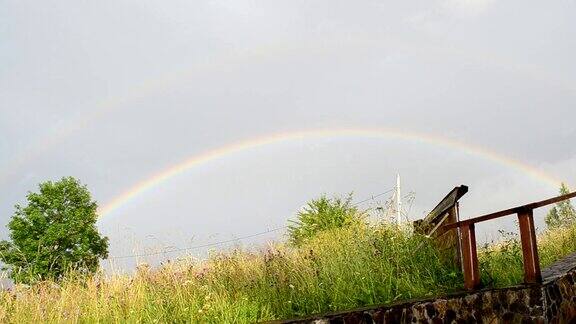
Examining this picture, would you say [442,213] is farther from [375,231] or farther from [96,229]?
[96,229]

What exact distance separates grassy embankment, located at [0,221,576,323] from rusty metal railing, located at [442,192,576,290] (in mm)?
595

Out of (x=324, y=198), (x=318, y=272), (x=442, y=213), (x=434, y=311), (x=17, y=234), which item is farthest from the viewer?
(x=17, y=234)

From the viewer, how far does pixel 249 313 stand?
7.31 m

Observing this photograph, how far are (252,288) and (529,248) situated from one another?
3.77 m

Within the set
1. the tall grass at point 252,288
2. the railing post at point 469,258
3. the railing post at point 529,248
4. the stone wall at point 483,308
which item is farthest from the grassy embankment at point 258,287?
the railing post at point 529,248

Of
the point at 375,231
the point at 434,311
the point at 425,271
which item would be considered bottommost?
the point at 434,311

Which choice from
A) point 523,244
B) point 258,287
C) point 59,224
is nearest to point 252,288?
point 258,287

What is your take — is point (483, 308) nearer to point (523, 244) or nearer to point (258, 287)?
point (523, 244)

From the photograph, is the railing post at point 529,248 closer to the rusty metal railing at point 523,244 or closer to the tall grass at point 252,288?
the rusty metal railing at point 523,244

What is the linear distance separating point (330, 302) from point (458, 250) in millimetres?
2064

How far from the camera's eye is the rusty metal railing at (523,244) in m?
7.41

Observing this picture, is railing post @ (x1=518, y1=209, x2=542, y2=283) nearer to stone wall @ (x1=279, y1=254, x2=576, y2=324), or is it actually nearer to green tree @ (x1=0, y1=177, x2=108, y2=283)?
stone wall @ (x1=279, y1=254, x2=576, y2=324)

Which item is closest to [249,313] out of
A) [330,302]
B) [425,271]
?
[330,302]

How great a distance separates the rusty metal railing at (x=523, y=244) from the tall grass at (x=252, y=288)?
2.04 feet
